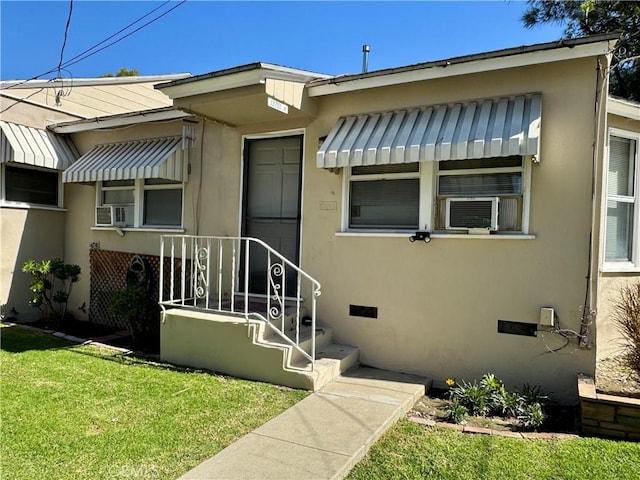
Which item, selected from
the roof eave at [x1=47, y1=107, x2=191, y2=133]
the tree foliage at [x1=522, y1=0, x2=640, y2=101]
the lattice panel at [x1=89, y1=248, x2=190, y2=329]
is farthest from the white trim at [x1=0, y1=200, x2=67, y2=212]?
the tree foliage at [x1=522, y1=0, x2=640, y2=101]

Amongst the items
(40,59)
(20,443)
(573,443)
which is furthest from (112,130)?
(573,443)

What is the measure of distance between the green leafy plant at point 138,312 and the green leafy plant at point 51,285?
1.91 meters

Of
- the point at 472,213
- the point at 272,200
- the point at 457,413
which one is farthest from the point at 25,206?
the point at 457,413

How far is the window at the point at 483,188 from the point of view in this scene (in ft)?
17.2

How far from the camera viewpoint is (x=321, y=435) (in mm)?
3838

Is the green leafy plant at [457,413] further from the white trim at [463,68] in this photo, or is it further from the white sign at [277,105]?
the white sign at [277,105]

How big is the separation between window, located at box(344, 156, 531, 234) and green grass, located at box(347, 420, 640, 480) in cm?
240

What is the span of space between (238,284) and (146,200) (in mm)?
2801

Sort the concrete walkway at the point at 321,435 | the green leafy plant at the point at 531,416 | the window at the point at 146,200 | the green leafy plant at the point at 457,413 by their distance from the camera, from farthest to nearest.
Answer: the window at the point at 146,200 → the green leafy plant at the point at 457,413 → the green leafy plant at the point at 531,416 → the concrete walkway at the point at 321,435

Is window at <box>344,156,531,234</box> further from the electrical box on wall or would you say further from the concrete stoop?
the concrete stoop

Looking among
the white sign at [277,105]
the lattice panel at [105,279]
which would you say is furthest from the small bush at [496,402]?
the lattice panel at [105,279]

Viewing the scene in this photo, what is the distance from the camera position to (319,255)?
20.8 ft

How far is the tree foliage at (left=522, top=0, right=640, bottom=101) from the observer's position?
30.6ft

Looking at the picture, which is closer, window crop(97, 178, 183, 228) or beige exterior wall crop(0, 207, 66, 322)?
window crop(97, 178, 183, 228)
